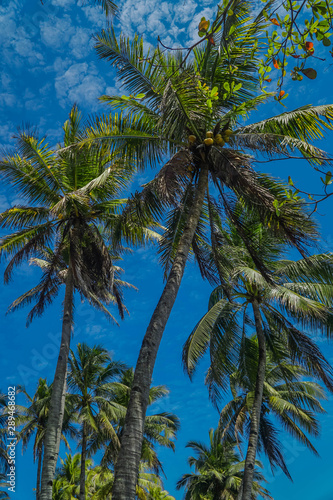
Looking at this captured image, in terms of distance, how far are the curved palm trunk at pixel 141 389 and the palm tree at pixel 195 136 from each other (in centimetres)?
4

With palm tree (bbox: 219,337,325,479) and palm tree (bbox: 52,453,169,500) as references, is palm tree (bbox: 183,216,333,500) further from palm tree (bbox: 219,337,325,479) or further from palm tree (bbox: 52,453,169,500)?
palm tree (bbox: 52,453,169,500)

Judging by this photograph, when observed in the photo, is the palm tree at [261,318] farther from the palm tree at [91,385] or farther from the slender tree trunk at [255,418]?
the palm tree at [91,385]

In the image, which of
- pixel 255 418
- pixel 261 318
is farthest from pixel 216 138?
pixel 255 418

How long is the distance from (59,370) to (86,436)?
10.8 m

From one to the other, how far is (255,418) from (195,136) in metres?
7.83

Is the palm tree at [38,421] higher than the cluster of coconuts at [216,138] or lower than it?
higher

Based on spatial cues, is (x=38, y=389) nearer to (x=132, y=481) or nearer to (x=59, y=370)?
(x=59, y=370)

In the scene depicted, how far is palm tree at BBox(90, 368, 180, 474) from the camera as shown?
20.4 metres

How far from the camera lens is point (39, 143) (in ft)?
40.7

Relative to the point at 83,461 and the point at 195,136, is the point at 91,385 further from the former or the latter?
the point at 195,136

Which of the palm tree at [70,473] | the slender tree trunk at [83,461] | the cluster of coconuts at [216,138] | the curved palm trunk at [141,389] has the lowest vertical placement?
the curved palm trunk at [141,389]

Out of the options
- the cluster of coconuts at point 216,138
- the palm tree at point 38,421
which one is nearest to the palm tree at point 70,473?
the palm tree at point 38,421

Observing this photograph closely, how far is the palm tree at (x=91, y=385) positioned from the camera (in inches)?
781

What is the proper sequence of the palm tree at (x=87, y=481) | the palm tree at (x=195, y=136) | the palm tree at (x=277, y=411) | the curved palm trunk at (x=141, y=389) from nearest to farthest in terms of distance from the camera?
the curved palm trunk at (x=141, y=389)
the palm tree at (x=195, y=136)
the palm tree at (x=277, y=411)
the palm tree at (x=87, y=481)
